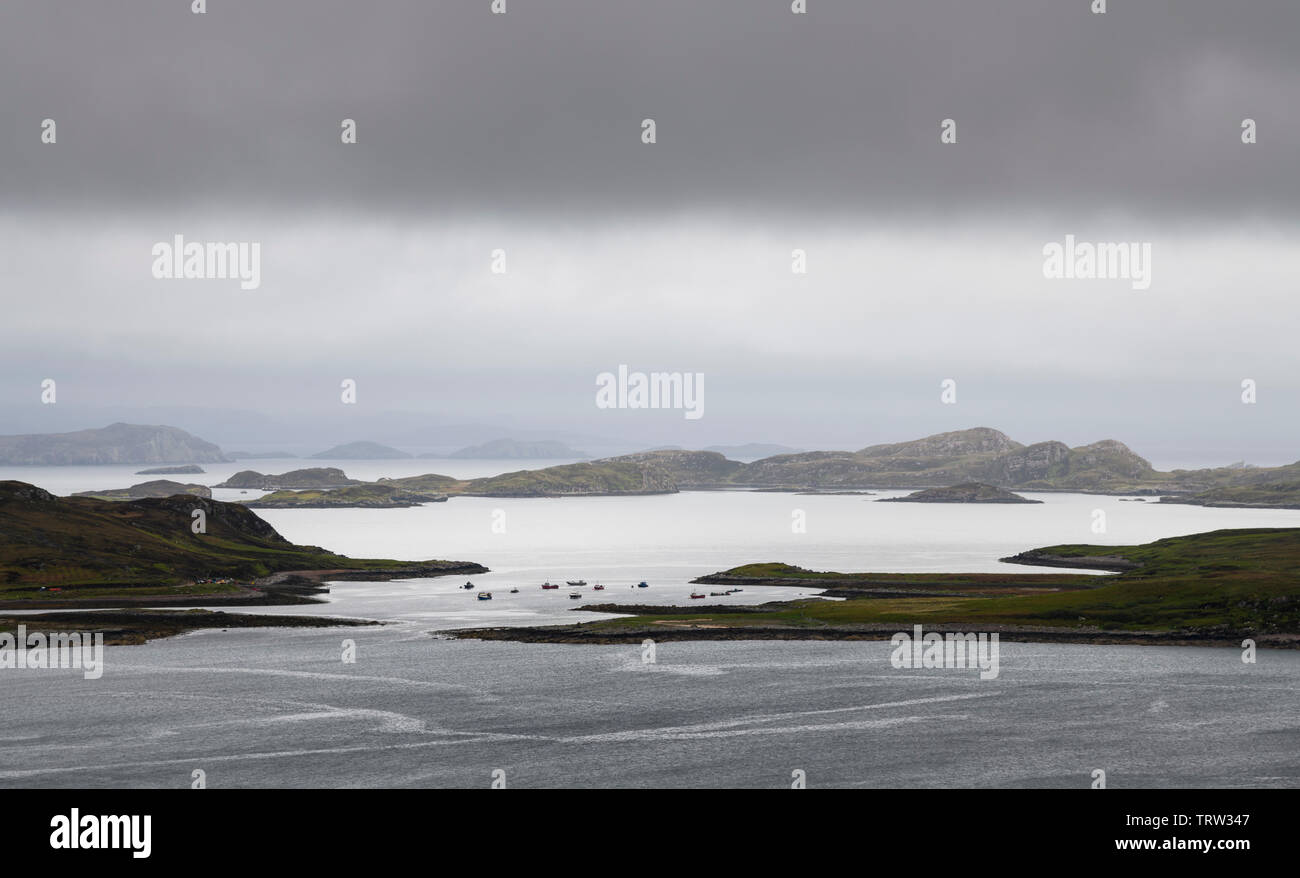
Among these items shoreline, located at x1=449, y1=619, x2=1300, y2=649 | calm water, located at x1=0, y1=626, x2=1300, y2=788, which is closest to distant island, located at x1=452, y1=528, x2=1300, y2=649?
shoreline, located at x1=449, y1=619, x2=1300, y2=649

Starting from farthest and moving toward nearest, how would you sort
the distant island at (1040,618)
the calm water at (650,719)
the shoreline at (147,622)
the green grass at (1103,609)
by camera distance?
the shoreline at (147,622) → the green grass at (1103,609) → the distant island at (1040,618) → the calm water at (650,719)

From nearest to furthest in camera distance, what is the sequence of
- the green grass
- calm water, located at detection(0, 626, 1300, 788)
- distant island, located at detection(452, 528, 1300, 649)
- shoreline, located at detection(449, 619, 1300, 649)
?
calm water, located at detection(0, 626, 1300, 788) < shoreline, located at detection(449, 619, 1300, 649) < distant island, located at detection(452, 528, 1300, 649) < the green grass

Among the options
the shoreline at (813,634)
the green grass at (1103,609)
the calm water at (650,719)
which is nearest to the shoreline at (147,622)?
the calm water at (650,719)

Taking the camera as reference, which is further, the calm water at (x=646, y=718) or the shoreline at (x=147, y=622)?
the shoreline at (x=147, y=622)

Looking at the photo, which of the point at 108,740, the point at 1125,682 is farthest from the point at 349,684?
the point at 1125,682

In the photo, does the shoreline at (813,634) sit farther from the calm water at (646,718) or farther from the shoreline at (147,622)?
the shoreline at (147,622)

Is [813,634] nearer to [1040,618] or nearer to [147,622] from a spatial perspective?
[1040,618]

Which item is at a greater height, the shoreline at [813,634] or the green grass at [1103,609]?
the green grass at [1103,609]

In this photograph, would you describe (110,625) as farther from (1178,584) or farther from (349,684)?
(1178,584)

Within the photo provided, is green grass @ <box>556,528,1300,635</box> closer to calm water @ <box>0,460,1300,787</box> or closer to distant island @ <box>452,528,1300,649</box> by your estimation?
distant island @ <box>452,528,1300,649</box>
